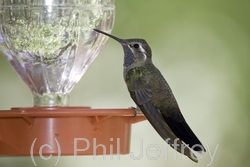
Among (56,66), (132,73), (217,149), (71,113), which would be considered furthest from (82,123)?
(217,149)

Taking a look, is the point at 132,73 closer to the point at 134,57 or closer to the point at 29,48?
the point at 134,57

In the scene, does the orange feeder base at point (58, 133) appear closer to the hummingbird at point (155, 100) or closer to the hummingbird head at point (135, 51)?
the hummingbird at point (155, 100)

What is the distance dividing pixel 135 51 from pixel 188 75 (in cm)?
146

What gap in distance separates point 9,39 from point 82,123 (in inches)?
23.4

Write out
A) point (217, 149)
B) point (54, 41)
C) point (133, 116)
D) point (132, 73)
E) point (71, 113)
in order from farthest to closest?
1. point (217, 149)
2. point (132, 73)
3. point (54, 41)
4. point (133, 116)
5. point (71, 113)

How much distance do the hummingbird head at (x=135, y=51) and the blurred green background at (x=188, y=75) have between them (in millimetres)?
1154

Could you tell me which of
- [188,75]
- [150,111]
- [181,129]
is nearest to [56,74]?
[150,111]

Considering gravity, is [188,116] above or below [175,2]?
below

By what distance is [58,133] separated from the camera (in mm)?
2684

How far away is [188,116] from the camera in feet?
15.6

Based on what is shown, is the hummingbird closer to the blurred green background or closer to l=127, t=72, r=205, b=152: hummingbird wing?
l=127, t=72, r=205, b=152: hummingbird wing

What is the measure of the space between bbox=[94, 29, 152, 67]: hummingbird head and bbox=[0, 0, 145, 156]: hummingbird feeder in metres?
0.17

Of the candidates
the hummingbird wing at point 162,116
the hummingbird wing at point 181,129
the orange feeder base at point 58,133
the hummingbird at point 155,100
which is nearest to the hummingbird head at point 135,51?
the hummingbird at point 155,100

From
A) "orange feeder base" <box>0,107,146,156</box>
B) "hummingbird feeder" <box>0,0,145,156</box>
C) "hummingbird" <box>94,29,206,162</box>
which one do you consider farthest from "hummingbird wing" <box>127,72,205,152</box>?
"orange feeder base" <box>0,107,146,156</box>
